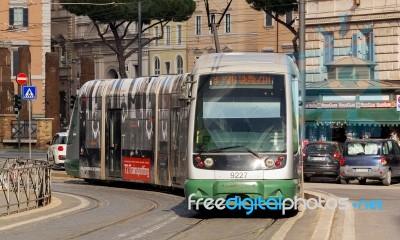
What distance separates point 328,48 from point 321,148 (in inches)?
658

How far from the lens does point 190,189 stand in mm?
19703

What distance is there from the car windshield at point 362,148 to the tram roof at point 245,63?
14.2 metres

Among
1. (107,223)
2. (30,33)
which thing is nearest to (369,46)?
(107,223)

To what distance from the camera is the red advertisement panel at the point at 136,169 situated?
1124 inches

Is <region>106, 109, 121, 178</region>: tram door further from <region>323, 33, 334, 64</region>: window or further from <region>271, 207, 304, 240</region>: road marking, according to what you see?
<region>323, 33, 334, 64</region>: window

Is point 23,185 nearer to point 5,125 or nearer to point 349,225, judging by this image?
point 349,225

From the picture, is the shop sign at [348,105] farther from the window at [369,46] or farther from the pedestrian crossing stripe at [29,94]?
the pedestrian crossing stripe at [29,94]

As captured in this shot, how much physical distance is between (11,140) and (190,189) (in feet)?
159

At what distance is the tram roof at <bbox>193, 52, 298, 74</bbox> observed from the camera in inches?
799

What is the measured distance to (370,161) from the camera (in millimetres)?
34094

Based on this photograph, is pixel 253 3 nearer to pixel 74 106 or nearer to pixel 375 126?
pixel 375 126

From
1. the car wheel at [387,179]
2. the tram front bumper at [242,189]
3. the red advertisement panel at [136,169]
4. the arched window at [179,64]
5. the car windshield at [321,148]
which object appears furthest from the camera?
the arched window at [179,64]

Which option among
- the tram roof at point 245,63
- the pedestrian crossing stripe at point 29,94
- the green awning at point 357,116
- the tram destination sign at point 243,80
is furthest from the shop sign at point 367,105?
the tram destination sign at point 243,80

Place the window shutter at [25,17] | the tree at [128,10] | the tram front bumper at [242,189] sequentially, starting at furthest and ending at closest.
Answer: the window shutter at [25,17]
the tree at [128,10]
the tram front bumper at [242,189]
